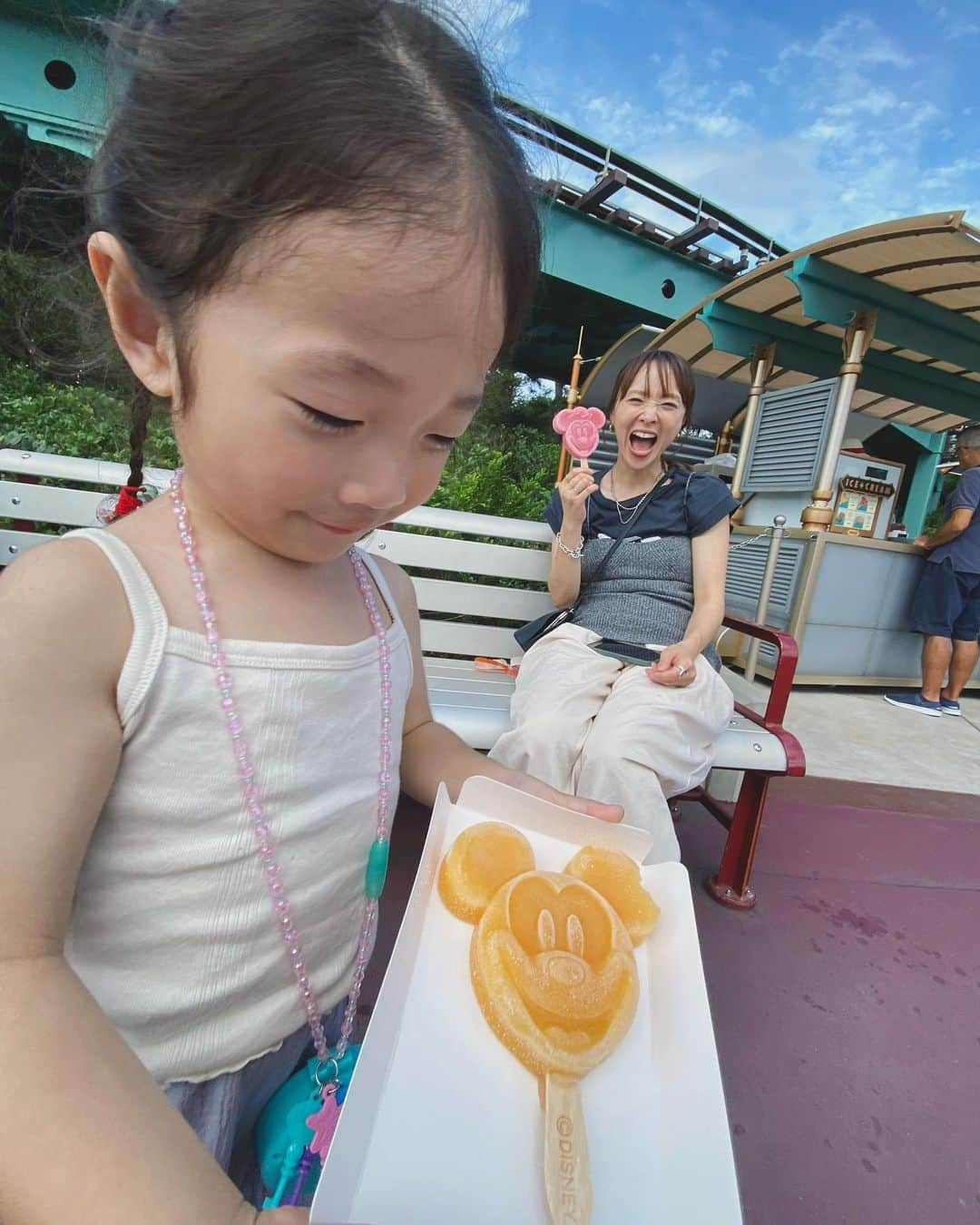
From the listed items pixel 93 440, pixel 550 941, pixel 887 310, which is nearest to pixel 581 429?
pixel 550 941

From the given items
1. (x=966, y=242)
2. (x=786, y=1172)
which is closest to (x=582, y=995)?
(x=786, y=1172)

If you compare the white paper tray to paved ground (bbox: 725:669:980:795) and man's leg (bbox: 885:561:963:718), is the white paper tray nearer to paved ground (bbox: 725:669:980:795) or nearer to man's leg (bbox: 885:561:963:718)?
paved ground (bbox: 725:669:980:795)

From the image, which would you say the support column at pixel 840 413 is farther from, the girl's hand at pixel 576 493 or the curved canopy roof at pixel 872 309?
the girl's hand at pixel 576 493

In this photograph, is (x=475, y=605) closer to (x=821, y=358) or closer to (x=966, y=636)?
(x=966, y=636)

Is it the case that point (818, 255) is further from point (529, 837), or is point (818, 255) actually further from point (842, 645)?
point (529, 837)

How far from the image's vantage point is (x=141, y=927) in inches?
23.6

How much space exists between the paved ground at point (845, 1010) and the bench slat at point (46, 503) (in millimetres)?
1462

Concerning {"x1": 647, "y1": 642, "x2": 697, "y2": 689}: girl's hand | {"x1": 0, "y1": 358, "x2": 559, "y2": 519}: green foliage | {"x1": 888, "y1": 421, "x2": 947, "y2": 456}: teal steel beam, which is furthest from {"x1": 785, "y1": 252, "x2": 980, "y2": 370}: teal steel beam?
{"x1": 888, "y1": 421, "x2": 947, "y2": 456}: teal steel beam

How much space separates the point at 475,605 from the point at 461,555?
0.20 m

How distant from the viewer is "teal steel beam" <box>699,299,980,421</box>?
511 centimetres

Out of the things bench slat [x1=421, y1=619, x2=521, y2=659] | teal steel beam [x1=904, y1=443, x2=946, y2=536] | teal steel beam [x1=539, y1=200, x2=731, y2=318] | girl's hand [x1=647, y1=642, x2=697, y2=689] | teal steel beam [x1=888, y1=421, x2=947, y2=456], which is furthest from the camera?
teal steel beam [x1=904, y1=443, x2=946, y2=536]

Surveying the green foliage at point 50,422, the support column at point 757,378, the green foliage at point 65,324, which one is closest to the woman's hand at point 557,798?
the green foliage at point 65,324

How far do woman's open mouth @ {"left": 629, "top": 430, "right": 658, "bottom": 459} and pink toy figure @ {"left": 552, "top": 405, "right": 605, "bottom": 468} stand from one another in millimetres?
128

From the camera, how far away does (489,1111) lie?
1.74 ft
